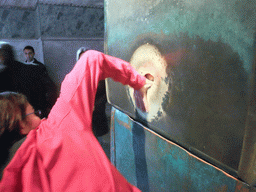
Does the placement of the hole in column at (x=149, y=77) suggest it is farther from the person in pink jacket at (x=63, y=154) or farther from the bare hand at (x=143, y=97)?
the person in pink jacket at (x=63, y=154)

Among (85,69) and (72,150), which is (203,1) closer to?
(85,69)

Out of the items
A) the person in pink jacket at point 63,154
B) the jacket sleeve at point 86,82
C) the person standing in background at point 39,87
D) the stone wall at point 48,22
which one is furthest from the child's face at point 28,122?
the stone wall at point 48,22

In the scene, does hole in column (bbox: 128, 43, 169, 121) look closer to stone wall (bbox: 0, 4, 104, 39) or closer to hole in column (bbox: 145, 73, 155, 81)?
hole in column (bbox: 145, 73, 155, 81)

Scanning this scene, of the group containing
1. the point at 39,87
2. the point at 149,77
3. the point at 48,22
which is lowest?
the point at 39,87

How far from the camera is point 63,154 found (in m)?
0.63

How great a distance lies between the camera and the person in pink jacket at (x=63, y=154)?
23.2 inches

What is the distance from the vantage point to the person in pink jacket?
0.59 meters

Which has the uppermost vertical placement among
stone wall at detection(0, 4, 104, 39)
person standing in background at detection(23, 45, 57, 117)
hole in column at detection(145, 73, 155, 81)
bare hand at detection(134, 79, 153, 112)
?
stone wall at detection(0, 4, 104, 39)

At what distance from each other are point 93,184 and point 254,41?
2.12 ft

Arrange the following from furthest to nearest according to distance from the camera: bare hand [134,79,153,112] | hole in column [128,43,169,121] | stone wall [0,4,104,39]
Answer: stone wall [0,4,104,39] → bare hand [134,79,153,112] → hole in column [128,43,169,121]

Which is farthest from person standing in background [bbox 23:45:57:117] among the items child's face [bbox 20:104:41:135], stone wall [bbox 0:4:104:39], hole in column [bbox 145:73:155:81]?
stone wall [bbox 0:4:104:39]

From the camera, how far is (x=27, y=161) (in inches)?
24.1

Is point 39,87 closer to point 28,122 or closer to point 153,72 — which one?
point 28,122

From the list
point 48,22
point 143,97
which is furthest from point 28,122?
point 48,22
